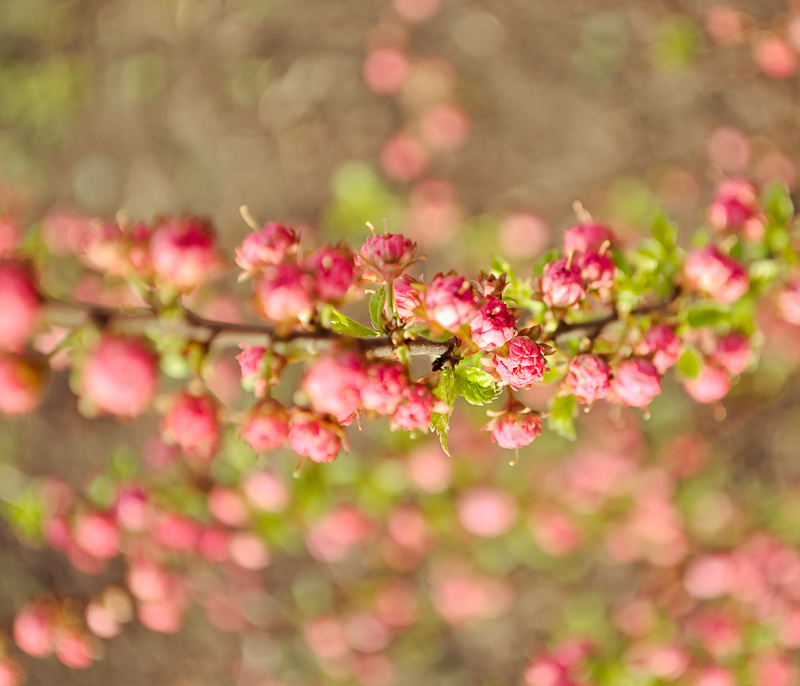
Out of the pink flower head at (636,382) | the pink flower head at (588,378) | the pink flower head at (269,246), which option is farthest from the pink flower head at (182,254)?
the pink flower head at (636,382)

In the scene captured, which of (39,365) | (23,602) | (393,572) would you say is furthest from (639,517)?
(23,602)

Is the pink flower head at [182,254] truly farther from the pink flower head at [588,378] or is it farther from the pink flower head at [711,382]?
the pink flower head at [711,382]

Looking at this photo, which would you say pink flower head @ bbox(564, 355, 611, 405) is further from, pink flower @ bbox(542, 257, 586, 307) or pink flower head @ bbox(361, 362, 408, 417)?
pink flower head @ bbox(361, 362, 408, 417)

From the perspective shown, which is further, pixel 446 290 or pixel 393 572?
pixel 393 572

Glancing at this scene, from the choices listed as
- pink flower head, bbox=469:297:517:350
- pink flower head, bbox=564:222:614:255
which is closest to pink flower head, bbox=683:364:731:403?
pink flower head, bbox=564:222:614:255

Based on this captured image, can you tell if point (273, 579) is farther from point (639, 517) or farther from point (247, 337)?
point (247, 337)

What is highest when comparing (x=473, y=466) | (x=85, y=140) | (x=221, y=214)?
(x=85, y=140)

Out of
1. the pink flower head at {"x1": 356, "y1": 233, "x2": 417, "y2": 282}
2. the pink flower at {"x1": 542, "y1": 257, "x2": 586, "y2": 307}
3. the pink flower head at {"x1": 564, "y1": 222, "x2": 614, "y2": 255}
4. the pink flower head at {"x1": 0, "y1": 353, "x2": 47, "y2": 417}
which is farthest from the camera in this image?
the pink flower head at {"x1": 564, "y1": 222, "x2": 614, "y2": 255}
